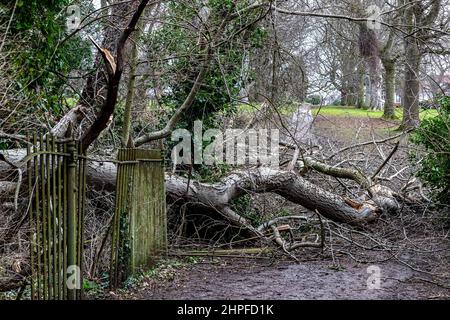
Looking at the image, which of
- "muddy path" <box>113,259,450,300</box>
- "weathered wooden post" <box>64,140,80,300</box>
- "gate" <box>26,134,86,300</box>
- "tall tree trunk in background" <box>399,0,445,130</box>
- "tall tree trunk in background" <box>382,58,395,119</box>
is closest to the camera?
"gate" <box>26,134,86,300</box>

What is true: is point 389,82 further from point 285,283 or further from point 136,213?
point 136,213

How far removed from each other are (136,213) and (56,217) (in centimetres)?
172

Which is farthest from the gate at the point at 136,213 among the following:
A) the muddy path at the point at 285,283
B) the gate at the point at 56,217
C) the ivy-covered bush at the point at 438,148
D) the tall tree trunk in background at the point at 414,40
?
the tall tree trunk in background at the point at 414,40

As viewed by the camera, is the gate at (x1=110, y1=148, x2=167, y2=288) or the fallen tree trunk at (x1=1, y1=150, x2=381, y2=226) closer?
the gate at (x1=110, y1=148, x2=167, y2=288)

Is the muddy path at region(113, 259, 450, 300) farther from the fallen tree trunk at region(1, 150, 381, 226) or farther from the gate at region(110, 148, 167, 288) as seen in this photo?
the fallen tree trunk at region(1, 150, 381, 226)

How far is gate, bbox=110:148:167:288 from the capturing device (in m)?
5.51

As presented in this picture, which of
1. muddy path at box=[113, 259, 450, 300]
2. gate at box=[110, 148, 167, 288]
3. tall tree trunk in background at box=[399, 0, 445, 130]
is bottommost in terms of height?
muddy path at box=[113, 259, 450, 300]

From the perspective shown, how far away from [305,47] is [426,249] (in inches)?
315

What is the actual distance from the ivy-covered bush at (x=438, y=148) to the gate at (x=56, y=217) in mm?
6030

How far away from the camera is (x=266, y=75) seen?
9969 mm

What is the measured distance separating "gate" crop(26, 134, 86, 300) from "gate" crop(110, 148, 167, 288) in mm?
923

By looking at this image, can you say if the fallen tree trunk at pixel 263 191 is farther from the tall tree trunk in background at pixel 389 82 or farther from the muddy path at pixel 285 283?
the tall tree trunk in background at pixel 389 82

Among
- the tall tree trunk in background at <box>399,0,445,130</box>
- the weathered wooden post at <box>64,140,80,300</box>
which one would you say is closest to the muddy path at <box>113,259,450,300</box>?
the weathered wooden post at <box>64,140,80,300</box>
